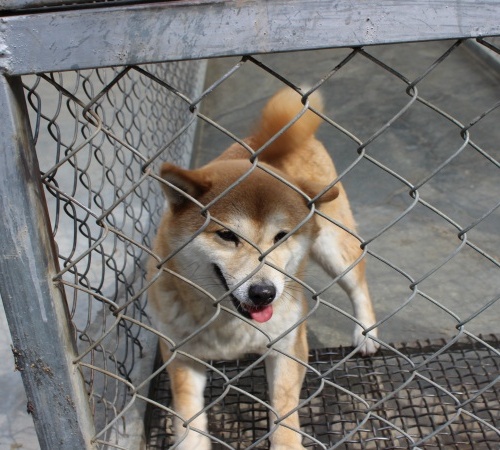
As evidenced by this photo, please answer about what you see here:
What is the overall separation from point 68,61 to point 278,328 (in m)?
1.34

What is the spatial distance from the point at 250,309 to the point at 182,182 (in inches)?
17.7

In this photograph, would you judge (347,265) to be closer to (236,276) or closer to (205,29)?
(236,276)

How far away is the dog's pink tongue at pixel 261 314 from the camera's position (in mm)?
2215

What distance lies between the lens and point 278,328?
95.3 inches

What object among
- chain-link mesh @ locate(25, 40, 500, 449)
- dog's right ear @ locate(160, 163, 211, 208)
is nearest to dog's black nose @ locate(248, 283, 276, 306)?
chain-link mesh @ locate(25, 40, 500, 449)

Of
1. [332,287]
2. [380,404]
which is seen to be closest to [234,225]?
[380,404]

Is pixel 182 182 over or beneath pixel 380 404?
over

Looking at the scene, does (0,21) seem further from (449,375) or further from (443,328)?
(443,328)

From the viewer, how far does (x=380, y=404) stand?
101 inches

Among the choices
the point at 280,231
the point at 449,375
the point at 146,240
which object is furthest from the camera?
the point at 146,240

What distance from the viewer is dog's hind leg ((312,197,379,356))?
3049 millimetres

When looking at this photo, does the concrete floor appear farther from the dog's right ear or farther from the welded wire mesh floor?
the dog's right ear

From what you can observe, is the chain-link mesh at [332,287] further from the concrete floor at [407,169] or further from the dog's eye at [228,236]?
the dog's eye at [228,236]

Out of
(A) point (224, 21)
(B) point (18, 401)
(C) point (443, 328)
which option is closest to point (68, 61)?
(A) point (224, 21)
